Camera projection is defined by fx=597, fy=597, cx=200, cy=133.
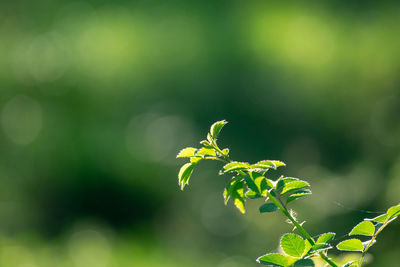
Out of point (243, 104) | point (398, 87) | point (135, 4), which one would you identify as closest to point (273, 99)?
point (243, 104)

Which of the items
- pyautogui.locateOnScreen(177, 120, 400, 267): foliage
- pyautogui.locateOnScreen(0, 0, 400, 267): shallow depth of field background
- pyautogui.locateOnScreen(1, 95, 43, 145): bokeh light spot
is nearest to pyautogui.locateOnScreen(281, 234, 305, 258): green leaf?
pyautogui.locateOnScreen(177, 120, 400, 267): foliage

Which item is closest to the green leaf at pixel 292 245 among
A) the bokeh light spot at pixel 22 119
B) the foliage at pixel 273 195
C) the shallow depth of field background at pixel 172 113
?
the foliage at pixel 273 195

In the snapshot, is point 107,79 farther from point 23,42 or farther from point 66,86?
point 23,42

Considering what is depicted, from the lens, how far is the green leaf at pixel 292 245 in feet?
0.81

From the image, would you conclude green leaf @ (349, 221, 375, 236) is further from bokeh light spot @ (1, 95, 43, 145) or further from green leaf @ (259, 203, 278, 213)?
bokeh light spot @ (1, 95, 43, 145)

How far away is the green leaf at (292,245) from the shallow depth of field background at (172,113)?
5.14 feet

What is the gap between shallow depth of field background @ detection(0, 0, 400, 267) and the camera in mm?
2016

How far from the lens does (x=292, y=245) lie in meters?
0.25

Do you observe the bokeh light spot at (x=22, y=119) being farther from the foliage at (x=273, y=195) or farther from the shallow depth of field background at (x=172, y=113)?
the foliage at (x=273, y=195)

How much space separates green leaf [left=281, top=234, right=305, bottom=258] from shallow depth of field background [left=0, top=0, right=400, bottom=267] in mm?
1568

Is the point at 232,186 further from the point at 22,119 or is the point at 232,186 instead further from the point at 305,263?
the point at 22,119

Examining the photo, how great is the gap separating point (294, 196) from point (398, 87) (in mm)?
1938

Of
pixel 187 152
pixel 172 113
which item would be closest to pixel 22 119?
pixel 172 113

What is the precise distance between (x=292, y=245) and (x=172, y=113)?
1.95 metres
